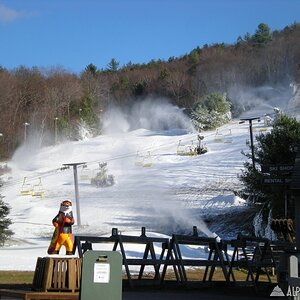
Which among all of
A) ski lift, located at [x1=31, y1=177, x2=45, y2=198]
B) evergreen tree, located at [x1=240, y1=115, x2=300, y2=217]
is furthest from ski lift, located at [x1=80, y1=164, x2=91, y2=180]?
evergreen tree, located at [x1=240, y1=115, x2=300, y2=217]

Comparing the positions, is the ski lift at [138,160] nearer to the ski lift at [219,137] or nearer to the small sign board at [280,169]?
the ski lift at [219,137]

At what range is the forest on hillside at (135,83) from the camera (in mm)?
87125

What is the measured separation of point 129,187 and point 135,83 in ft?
231

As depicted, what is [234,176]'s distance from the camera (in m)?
50.7

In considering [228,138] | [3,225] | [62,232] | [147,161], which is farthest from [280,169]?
[228,138]

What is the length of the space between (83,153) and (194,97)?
3410cm

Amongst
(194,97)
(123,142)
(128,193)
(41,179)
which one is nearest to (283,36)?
(194,97)

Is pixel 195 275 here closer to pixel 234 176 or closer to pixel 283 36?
pixel 234 176

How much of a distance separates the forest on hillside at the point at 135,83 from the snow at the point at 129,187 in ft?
14.9

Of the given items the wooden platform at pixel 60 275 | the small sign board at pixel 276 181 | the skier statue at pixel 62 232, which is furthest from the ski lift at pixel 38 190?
the wooden platform at pixel 60 275

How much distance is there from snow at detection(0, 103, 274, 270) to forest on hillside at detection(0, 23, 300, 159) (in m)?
4.55

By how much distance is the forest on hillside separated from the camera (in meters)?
87.1

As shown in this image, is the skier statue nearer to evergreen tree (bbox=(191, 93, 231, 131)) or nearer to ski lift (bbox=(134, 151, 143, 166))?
ski lift (bbox=(134, 151, 143, 166))

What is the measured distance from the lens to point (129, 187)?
5159cm
